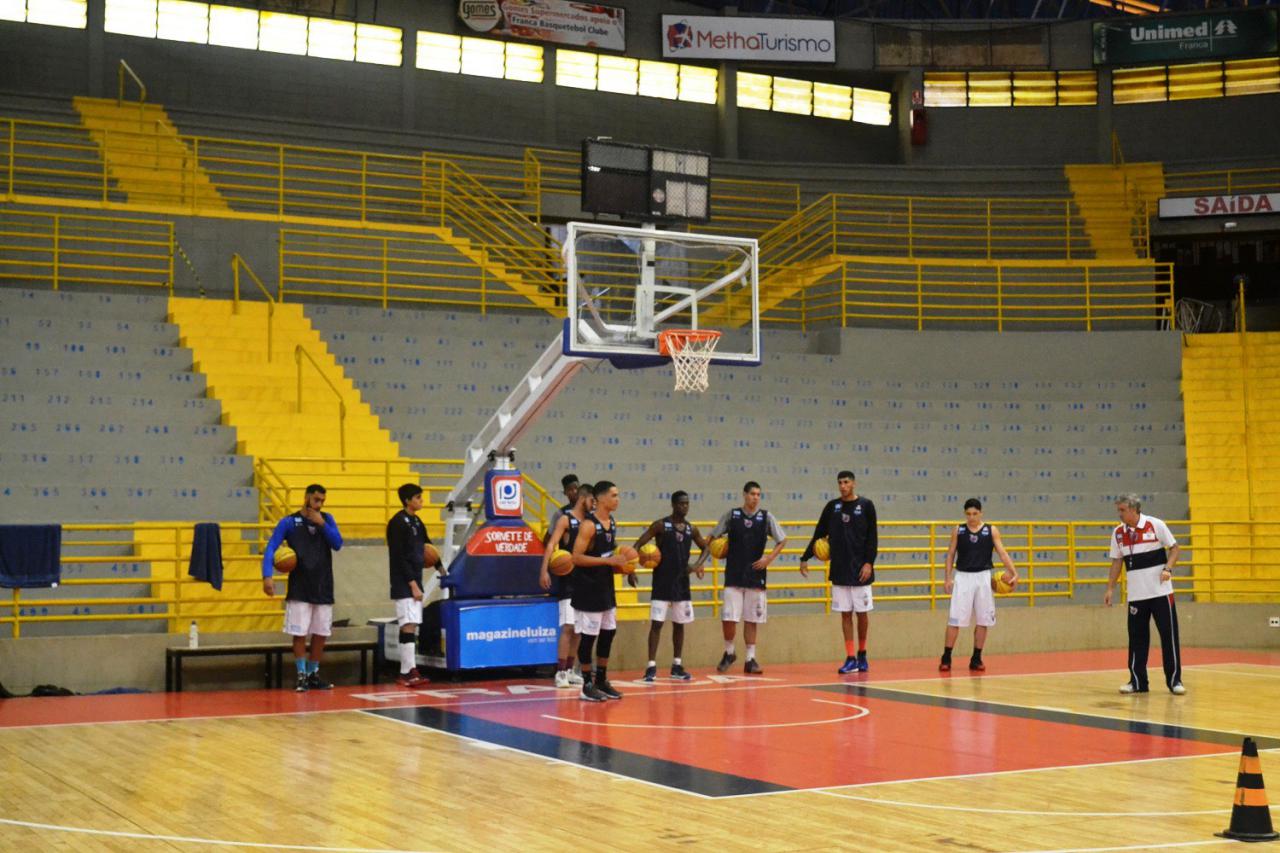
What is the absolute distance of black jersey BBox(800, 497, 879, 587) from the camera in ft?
57.7

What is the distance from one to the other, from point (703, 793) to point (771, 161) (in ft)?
86.9

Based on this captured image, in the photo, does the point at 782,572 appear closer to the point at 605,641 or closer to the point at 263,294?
the point at 605,641

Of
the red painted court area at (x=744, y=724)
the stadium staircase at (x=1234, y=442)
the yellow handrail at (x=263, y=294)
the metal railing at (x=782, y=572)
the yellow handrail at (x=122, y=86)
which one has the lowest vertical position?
the red painted court area at (x=744, y=724)

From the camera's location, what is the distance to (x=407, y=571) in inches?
615

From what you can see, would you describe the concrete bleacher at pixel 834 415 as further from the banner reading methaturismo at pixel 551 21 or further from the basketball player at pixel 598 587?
the banner reading methaturismo at pixel 551 21

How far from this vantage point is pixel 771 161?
34.2m

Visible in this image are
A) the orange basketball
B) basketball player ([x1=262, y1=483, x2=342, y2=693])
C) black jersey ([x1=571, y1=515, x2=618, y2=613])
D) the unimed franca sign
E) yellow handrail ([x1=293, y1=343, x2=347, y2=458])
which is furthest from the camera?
the unimed franca sign

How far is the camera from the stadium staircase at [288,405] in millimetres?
19344

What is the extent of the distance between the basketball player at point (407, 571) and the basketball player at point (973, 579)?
20.3 feet

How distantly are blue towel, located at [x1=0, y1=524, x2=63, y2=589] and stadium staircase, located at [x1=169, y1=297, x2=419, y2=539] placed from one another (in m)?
3.57

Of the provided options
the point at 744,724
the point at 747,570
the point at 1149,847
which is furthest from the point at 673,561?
the point at 1149,847

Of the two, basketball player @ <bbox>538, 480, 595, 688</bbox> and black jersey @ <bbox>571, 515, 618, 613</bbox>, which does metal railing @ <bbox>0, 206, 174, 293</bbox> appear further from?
black jersey @ <bbox>571, 515, 618, 613</bbox>

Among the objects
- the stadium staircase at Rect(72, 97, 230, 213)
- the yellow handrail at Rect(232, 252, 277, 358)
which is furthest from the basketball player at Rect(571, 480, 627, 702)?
the stadium staircase at Rect(72, 97, 230, 213)

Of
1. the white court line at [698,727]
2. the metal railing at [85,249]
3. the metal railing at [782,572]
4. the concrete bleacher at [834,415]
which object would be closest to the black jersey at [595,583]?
the white court line at [698,727]
